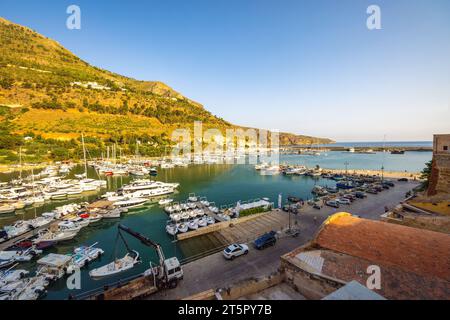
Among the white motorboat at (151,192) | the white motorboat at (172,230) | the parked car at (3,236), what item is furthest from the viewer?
the white motorboat at (151,192)

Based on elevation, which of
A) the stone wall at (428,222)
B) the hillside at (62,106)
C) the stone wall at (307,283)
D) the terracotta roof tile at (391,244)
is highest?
the hillside at (62,106)

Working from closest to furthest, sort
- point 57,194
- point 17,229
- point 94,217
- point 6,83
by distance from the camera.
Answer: point 17,229 < point 94,217 < point 57,194 < point 6,83

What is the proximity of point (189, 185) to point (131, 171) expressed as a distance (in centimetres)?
1664

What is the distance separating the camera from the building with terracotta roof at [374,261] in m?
6.97

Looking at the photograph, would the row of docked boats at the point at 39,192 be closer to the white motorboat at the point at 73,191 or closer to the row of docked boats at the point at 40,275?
the white motorboat at the point at 73,191

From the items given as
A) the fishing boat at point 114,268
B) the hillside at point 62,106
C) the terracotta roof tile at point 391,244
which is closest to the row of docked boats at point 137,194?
the fishing boat at point 114,268

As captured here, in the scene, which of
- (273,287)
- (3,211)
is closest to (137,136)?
(3,211)

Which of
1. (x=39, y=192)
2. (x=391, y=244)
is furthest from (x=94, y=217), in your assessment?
(x=391, y=244)

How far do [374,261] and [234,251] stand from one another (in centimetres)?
783

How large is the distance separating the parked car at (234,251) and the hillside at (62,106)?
64852 mm

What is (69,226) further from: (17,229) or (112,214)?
(112,214)

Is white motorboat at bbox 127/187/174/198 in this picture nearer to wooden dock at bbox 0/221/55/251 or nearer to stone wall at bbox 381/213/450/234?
wooden dock at bbox 0/221/55/251

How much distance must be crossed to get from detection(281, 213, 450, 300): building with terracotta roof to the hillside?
231ft

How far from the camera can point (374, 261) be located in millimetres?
8039
